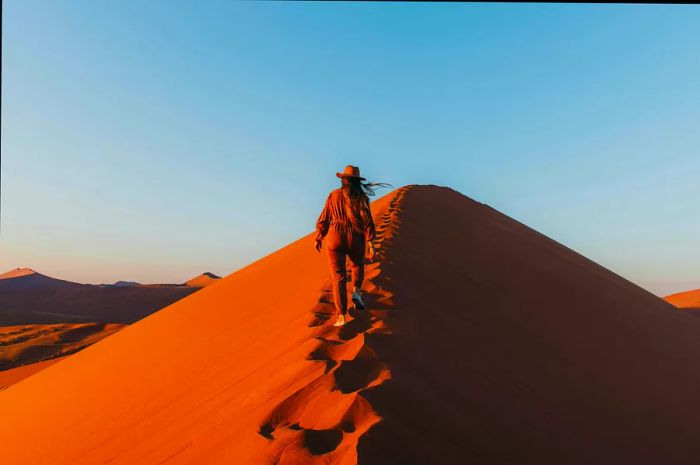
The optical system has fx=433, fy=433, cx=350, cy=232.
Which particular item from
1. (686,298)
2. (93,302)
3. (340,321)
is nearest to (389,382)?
(340,321)

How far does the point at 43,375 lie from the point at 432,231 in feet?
23.2

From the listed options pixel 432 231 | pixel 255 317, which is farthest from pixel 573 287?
pixel 255 317

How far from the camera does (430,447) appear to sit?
1999mm

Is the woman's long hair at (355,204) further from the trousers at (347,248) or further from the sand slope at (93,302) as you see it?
the sand slope at (93,302)

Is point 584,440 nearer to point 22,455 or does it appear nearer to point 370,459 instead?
point 370,459

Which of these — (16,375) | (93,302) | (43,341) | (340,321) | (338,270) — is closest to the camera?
(340,321)

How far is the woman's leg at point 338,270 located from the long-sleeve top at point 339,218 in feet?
0.29

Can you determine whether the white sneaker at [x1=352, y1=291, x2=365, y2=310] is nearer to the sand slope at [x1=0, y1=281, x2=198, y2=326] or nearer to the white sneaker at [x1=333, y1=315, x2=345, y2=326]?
the white sneaker at [x1=333, y1=315, x2=345, y2=326]

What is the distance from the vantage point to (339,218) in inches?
161

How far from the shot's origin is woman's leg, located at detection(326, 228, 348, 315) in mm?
3602

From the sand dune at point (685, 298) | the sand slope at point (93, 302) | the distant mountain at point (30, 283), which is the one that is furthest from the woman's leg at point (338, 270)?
the distant mountain at point (30, 283)

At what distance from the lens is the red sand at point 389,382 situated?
2.17 meters

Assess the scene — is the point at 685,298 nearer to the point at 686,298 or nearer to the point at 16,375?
the point at 686,298

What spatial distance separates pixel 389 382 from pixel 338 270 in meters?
1.54
